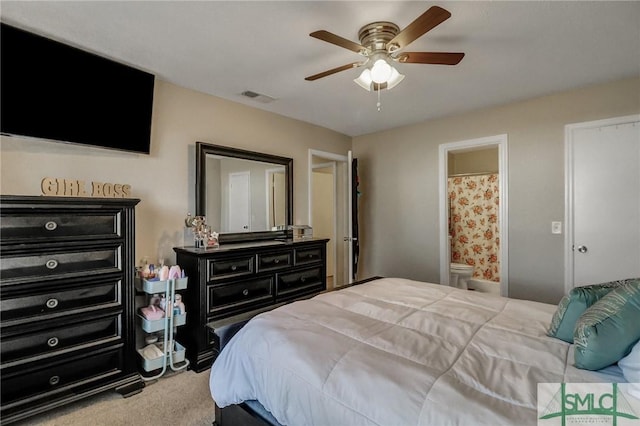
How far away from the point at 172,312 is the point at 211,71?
6.37 ft

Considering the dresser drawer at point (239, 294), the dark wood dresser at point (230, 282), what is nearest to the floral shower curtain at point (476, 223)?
the dark wood dresser at point (230, 282)

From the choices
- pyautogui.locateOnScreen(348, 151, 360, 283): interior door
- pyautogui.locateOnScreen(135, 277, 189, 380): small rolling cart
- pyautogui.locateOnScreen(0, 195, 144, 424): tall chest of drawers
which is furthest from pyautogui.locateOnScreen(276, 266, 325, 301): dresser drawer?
pyautogui.locateOnScreen(0, 195, 144, 424): tall chest of drawers

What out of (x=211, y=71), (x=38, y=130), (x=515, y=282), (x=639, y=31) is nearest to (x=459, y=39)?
(x=639, y=31)

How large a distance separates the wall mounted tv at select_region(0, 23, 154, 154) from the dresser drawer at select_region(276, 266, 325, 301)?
1.70m

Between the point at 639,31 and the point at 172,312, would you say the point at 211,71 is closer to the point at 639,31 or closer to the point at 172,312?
the point at 172,312

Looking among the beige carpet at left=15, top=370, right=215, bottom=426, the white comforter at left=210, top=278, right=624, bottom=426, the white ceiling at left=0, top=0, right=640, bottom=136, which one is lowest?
the beige carpet at left=15, top=370, right=215, bottom=426

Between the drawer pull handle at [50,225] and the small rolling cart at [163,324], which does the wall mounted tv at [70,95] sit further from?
the small rolling cart at [163,324]

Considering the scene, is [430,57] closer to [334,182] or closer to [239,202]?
[239,202]

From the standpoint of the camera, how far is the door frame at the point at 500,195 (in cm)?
339

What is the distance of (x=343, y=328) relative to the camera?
146 cm

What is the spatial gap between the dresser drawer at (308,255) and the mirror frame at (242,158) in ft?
1.40

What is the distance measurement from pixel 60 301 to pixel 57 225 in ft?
1.54

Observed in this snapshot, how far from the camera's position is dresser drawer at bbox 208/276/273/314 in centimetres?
258

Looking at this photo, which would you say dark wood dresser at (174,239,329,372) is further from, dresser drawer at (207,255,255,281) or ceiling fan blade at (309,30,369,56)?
ceiling fan blade at (309,30,369,56)
